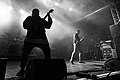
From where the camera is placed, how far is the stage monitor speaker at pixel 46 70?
1289 mm

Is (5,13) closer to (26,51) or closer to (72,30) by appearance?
(72,30)

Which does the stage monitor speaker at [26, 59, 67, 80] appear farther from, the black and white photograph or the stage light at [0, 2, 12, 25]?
the stage light at [0, 2, 12, 25]

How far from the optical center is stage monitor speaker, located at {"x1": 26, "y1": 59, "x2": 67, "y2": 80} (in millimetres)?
1289

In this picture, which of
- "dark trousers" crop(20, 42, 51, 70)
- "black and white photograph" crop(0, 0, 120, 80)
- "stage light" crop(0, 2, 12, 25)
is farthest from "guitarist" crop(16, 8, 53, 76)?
"stage light" crop(0, 2, 12, 25)

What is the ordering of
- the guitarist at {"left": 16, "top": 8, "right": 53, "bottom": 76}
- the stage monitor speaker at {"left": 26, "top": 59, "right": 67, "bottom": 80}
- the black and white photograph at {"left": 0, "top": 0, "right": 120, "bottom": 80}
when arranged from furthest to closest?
the black and white photograph at {"left": 0, "top": 0, "right": 120, "bottom": 80} → the guitarist at {"left": 16, "top": 8, "right": 53, "bottom": 76} → the stage monitor speaker at {"left": 26, "top": 59, "right": 67, "bottom": 80}

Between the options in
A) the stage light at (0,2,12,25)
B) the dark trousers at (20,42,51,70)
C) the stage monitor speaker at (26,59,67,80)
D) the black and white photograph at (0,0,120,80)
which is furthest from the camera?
the stage light at (0,2,12,25)

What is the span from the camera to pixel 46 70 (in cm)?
137

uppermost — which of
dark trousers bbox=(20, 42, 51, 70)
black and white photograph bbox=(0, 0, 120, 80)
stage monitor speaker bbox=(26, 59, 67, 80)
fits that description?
black and white photograph bbox=(0, 0, 120, 80)

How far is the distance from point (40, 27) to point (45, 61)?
1.71 meters

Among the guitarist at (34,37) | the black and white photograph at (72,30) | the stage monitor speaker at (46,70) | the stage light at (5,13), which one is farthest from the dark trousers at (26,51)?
the stage light at (5,13)

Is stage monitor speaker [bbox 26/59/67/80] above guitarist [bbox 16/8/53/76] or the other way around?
the other way around

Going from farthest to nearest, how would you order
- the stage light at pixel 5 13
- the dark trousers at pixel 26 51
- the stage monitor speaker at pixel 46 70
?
1. the stage light at pixel 5 13
2. the dark trousers at pixel 26 51
3. the stage monitor speaker at pixel 46 70

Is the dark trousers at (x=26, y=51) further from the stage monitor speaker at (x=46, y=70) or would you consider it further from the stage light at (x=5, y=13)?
the stage light at (x=5, y=13)

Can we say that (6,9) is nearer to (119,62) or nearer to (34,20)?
(34,20)
